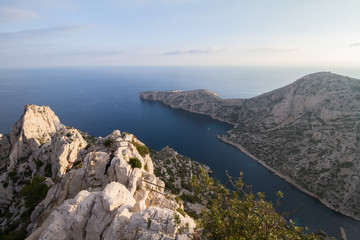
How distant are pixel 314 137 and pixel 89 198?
10984cm

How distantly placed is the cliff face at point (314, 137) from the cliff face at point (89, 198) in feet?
266

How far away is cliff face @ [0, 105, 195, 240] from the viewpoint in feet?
43.8

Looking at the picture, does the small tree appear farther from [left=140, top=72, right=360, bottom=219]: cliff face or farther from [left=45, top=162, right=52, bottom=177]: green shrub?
[left=140, top=72, right=360, bottom=219]: cliff face

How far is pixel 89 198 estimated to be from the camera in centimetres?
1658

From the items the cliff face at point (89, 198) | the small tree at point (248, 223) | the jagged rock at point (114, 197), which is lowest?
the cliff face at point (89, 198)

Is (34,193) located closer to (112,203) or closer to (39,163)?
(39,163)

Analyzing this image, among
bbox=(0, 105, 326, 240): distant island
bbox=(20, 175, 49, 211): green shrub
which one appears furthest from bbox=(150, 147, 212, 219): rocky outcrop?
bbox=(20, 175, 49, 211): green shrub

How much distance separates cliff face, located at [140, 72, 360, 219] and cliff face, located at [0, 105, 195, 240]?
81077 mm

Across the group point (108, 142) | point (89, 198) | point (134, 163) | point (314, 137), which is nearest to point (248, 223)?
point (89, 198)

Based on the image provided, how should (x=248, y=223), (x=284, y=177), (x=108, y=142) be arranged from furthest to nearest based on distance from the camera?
(x=284, y=177), (x=108, y=142), (x=248, y=223)

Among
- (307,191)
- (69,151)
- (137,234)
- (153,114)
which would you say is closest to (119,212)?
(137,234)

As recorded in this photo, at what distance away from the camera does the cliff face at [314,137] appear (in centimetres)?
6924

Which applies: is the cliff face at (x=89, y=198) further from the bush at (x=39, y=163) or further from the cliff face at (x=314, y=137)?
the cliff face at (x=314, y=137)

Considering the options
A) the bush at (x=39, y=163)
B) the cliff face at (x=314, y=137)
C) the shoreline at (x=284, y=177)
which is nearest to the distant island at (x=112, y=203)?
the bush at (x=39, y=163)
